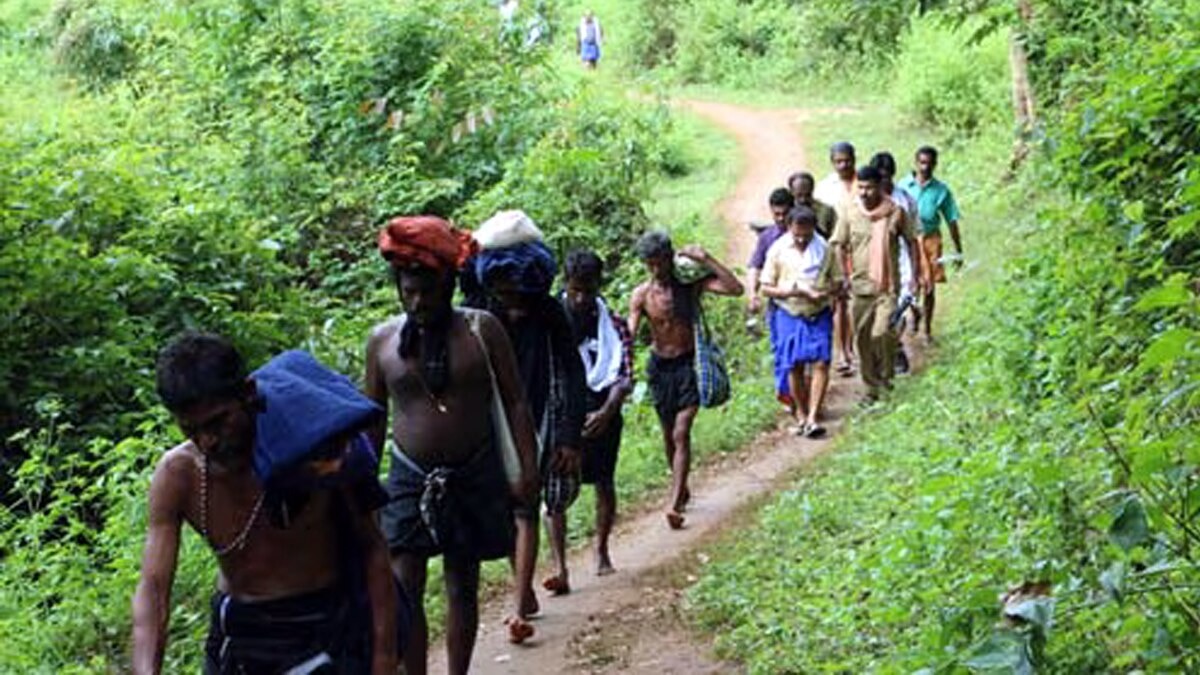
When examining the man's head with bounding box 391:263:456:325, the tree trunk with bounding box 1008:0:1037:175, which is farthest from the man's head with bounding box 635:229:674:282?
the tree trunk with bounding box 1008:0:1037:175

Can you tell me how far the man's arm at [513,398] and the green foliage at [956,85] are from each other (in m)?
18.1

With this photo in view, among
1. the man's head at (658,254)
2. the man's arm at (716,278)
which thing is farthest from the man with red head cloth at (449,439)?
the man's arm at (716,278)

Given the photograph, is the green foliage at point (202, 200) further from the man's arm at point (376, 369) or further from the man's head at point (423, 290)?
the man's head at point (423, 290)

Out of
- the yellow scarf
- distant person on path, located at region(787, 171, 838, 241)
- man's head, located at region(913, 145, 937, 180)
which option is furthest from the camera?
man's head, located at region(913, 145, 937, 180)

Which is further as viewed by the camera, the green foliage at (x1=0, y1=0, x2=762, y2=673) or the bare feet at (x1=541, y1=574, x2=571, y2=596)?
the bare feet at (x1=541, y1=574, x2=571, y2=596)

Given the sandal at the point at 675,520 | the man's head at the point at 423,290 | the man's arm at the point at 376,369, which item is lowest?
the sandal at the point at 675,520

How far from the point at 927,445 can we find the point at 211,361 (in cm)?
528

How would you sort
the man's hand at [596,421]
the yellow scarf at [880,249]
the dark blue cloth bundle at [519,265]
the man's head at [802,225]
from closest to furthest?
1. the dark blue cloth bundle at [519,265]
2. the man's hand at [596,421]
3. the man's head at [802,225]
4. the yellow scarf at [880,249]

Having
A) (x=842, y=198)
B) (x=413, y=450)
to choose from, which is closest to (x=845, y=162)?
(x=842, y=198)

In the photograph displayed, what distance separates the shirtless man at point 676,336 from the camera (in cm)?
883

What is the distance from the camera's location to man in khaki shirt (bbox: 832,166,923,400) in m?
10.9

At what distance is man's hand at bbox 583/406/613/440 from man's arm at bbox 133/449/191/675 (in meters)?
3.86

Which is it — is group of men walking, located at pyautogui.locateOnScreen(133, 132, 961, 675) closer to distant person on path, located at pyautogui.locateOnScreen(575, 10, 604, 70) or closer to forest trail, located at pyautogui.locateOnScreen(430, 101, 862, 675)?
forest trail, located at pyautogui.locateOnScreen(430, 101, 862, 675)

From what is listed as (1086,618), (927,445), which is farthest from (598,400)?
(1086,618)
